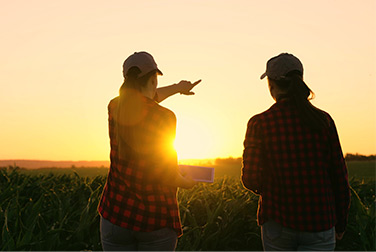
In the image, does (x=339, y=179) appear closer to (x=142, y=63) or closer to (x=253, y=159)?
(x=253, y=159)

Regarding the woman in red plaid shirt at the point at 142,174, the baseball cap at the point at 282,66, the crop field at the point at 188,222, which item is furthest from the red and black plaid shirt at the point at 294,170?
the crop field at the point at 188,222

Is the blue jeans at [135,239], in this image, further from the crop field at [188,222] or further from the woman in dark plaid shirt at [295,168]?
the crop field at [188,222]

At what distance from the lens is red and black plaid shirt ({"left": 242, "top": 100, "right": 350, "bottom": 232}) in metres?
2.34

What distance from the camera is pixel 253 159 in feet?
7.95

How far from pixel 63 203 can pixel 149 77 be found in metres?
3.93

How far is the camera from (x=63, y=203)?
572 cm

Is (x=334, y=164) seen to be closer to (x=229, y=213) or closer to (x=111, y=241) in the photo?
(x=111, y=241)

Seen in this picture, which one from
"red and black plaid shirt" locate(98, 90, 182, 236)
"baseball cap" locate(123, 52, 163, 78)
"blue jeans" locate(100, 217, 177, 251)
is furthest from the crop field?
"baseball cap" locate(123, 52, 163, 78)

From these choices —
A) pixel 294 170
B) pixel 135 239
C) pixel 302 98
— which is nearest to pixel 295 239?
pixel 294 170

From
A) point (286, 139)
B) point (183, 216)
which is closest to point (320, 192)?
point (286, 139)

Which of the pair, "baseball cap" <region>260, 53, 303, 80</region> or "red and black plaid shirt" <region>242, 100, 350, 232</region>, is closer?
"red and black plaid shirt" <region>242, 100, 350, 232</region>

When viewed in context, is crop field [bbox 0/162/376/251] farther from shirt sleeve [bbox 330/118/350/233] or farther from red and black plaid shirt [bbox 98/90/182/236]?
shirt sleeve [bbox 330/118/350/233]

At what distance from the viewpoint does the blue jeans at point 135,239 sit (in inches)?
90.5

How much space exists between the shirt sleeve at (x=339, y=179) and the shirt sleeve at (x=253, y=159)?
44cm
